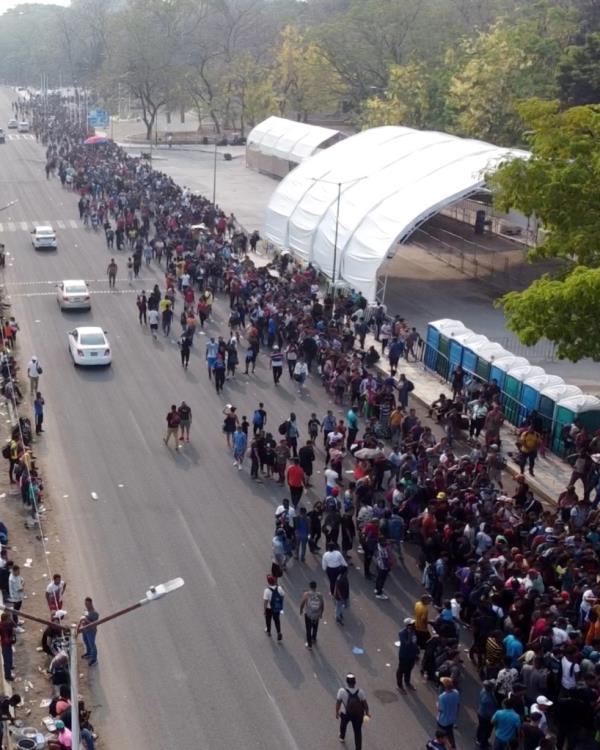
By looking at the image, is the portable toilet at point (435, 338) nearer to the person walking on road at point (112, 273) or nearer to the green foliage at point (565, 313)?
the green foliage at point (565, 313)

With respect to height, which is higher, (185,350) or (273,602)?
(273,602)

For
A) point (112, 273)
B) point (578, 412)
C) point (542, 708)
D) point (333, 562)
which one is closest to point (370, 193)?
point (112, 273)

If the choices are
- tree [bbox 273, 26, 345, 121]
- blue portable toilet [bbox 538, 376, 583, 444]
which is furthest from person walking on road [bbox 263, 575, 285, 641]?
tree [bbox 273, 26, 345, 121]

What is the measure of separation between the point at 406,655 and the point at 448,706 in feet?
4.80

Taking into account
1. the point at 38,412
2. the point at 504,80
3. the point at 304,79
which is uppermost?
the point at 504,80

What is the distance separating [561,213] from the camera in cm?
2428

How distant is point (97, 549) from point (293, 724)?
633 centimetres

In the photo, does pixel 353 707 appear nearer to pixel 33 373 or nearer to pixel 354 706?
pixel 354 706

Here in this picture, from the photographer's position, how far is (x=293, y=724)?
14.4m

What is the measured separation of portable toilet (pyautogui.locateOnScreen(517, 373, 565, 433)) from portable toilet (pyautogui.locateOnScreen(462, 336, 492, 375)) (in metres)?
2.56

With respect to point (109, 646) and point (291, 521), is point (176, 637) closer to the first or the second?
point (109, 646)

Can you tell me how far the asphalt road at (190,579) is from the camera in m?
14.6

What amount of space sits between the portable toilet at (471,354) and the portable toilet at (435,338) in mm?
1213

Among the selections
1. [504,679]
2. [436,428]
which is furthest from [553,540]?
[436,428]
